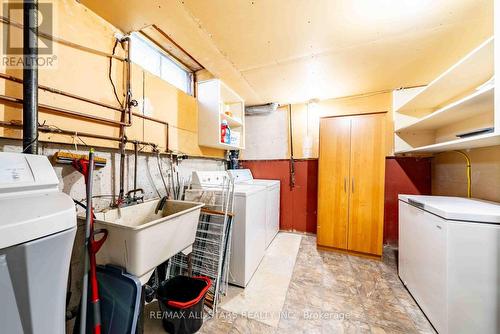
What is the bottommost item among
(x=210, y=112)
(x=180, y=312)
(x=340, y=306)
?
(x=340, y=306)

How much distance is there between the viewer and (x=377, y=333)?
1377 millimetres

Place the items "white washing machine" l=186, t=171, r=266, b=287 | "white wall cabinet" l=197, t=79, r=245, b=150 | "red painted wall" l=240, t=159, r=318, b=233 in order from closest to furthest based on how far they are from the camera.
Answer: "white washing machine" l=186, t=171, r=266, b=287 < "white wall cabinet" l=197, t=79, r=245, b=150 < "red painted wall" l=240, t=159, r=318, b=233

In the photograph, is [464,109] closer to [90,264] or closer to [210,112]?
[210,112]

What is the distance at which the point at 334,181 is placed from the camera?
262 cm

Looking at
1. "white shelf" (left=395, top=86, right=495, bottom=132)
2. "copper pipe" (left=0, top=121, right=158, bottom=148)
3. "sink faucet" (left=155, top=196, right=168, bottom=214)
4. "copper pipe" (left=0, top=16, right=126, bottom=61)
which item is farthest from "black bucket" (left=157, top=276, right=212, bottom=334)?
"white shelf" (left=395, top=86, right=495, bottom=132)

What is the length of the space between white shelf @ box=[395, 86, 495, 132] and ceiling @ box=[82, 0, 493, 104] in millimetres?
557

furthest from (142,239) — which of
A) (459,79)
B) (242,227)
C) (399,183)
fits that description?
(399,183)

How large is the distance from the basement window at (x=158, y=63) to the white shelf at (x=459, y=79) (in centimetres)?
259

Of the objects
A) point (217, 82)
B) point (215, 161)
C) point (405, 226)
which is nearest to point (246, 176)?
point (215, 161)

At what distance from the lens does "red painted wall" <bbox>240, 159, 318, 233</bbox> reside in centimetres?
317

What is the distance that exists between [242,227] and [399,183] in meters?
2.40

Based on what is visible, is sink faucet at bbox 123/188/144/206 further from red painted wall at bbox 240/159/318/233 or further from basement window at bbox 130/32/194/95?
red painted wall at bbox 240/159/318/233

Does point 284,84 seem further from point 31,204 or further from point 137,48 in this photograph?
point 31,204

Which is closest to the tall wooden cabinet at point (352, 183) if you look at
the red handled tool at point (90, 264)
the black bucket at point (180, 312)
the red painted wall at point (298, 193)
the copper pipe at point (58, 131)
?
the red painted wall at point (298, 193)
